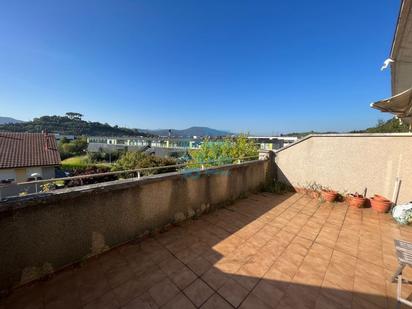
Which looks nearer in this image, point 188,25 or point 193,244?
point 193,244

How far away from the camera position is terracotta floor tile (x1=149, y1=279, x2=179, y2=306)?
1.88 metres

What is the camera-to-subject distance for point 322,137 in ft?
18.3

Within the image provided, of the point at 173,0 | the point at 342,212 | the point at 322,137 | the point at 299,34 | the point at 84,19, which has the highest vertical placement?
the point at 299,34

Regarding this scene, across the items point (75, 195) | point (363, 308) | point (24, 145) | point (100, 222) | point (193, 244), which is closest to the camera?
point (363, 308)

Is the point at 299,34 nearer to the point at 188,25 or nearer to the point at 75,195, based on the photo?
the point at 188,25

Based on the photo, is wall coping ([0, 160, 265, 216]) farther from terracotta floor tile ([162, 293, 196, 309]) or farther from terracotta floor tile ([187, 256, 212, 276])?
terracotta floor tile ([162, 293, 196, 309])

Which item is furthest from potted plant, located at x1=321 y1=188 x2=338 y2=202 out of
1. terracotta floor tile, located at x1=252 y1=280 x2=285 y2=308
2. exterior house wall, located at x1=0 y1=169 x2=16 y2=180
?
exterior house wall, located at x1=0 y1=169 x2=16 y2=180

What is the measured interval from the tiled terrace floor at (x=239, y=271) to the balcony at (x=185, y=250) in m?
0.01

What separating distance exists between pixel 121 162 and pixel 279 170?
31.3ft

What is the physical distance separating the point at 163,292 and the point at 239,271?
3.20 ft

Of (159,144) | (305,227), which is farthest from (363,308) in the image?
(159,144)

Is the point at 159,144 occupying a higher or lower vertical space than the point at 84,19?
lower

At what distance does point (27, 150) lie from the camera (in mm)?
17406

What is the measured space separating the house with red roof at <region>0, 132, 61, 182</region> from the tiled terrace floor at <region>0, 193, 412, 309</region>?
16969 mm
